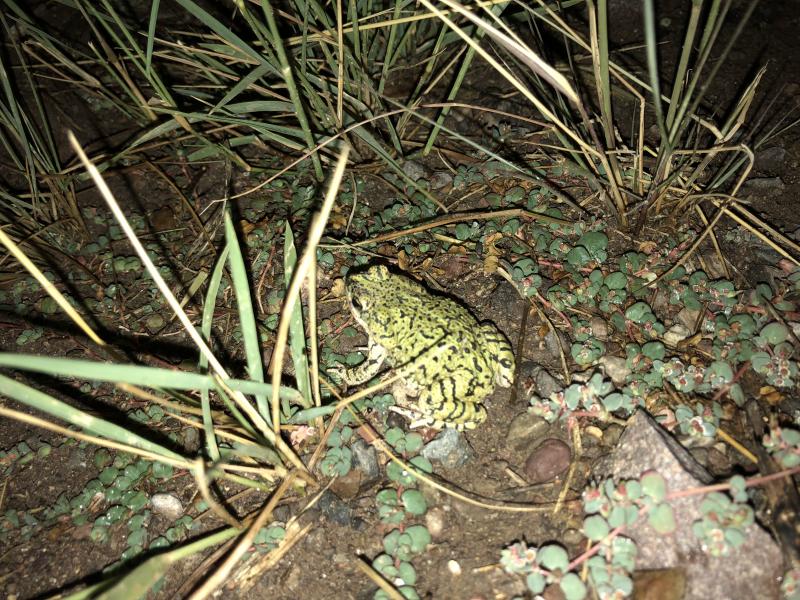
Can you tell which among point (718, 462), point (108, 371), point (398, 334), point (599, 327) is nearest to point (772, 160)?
point (599, 327)

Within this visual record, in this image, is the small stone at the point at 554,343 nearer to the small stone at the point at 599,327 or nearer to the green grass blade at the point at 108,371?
the small stone at the point at 599,327

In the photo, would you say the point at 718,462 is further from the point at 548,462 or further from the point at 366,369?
the point at 366,369

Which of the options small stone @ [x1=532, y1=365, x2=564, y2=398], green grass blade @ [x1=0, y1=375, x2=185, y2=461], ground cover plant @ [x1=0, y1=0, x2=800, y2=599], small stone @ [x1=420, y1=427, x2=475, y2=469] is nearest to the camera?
green grass blade @ [x1=0, y1=375, x2=185, y2=461]

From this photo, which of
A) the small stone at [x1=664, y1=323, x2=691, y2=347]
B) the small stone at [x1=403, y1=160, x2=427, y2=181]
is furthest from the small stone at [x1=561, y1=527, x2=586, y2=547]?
the small stone at [x1=403, y1=160, x2=427, y2=181]

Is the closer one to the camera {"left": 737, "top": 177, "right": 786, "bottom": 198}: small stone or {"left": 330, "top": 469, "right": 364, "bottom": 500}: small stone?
{"left": 330, "top": 469, "right": 364, "bottom": 500}: small stone

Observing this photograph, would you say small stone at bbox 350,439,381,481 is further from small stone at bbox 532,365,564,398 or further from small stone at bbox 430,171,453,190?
small stone at bbox 430,171,453,190

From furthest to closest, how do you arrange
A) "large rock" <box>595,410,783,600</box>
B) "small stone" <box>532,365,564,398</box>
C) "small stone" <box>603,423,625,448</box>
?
"small stone" <box>532,365,564,398</box>
"small stone" <box>603,423,625,448</box>
"large rock" <box>595,410,783,600</box>

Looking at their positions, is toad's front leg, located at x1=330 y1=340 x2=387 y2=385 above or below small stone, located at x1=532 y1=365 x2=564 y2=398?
below
